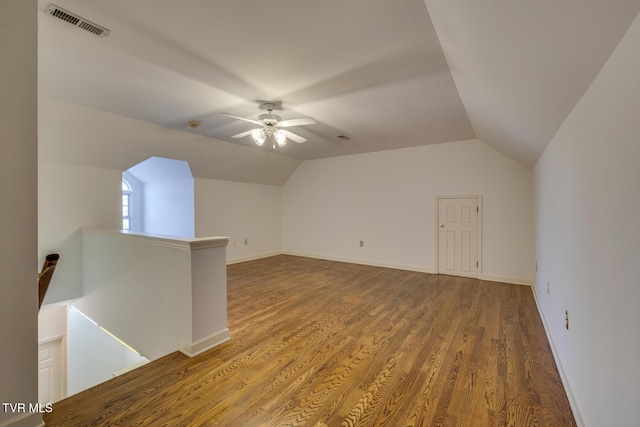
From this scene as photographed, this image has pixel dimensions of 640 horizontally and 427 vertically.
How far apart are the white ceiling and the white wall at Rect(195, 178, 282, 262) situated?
2334 mm

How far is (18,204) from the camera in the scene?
1354 mm

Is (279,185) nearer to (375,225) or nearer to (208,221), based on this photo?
(208,221)

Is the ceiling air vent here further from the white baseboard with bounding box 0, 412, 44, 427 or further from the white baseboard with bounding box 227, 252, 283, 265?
the white baseboard with bounding box 227, 252, 283, 265

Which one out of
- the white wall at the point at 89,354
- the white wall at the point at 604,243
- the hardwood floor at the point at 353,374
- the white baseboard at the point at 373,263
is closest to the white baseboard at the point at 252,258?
the white baseboard at the point at 373,263

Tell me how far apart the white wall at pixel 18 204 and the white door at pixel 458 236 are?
516cm

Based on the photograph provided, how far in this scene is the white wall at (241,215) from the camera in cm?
555

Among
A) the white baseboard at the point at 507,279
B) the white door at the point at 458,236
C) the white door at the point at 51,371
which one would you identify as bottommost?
the white door at the point at 51,371

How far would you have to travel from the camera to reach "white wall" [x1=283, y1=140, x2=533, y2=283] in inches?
171

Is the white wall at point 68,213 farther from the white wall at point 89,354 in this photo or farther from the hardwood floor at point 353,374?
the hardwood floor at point 353,374

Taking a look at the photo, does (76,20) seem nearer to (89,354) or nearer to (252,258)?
(252,258)

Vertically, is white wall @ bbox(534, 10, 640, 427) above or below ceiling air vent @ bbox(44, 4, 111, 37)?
below

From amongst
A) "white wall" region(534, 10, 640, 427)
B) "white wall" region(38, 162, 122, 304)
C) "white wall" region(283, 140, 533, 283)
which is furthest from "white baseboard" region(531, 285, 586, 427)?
"white wall" region(38, 162, 122, 304)

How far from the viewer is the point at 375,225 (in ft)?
18.6

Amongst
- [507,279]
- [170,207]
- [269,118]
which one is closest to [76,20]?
[269,118]
